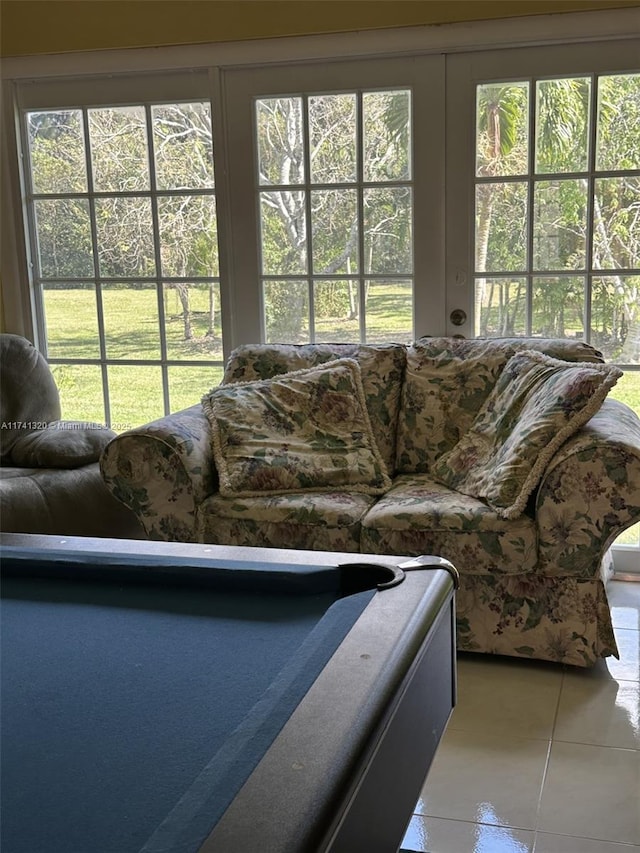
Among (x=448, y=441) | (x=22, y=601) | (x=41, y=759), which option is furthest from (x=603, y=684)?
(x=41, y=759)

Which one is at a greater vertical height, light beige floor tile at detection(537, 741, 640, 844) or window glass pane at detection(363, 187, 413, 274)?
window glass pane at detection(363, 187, 413, 274)

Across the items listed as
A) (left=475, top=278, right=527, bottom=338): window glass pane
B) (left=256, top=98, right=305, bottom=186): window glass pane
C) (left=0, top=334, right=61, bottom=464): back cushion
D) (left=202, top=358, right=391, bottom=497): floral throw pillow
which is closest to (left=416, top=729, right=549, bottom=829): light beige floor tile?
(left=202, top=358, right=391, bottom=497): floral throw pillow

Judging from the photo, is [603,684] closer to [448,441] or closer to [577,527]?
[577,527]

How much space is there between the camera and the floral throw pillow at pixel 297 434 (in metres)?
2.83

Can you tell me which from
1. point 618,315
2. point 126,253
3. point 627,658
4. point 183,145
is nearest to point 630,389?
point 618,315

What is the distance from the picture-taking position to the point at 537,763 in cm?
209

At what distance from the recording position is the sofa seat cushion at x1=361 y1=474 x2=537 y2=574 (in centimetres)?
250

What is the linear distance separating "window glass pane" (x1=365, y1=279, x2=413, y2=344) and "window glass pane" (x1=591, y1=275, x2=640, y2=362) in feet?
2.27

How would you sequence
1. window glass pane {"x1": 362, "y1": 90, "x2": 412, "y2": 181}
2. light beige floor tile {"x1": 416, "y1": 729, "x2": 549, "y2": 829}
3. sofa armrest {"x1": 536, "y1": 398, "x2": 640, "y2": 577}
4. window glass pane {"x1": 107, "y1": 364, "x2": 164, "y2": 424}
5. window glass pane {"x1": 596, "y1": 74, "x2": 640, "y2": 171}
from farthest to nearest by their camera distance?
window glass pane {"x1": 107, "y1": 364, "x2": 164, "y2": 424} → window glass pane {"x1": 362, "y1": 90, "x2": 412, "y2": 181} → window glass pane {"x1": 596, "y1": 74, "x2": 640, "y2": 171} → sofa armrest {"x1": 536, "y1": 398, "x2": 640, "y2": 577} → light beige floor tile {"x1": 416, "y1": 729, "x2": 549, "y2": 829}

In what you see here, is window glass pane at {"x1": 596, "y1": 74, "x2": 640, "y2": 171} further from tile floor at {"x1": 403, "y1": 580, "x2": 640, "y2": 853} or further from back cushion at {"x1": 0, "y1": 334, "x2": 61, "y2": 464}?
back cushion at {"x1": 0, "y1": 334, "x2": 61, "y2": 464}

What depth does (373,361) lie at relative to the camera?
10.4 feet

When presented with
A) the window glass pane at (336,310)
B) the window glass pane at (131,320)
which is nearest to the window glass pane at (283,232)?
the window glass pane at (336,310)

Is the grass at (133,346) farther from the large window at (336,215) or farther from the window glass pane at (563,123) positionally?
the window glass pane at (563,123)

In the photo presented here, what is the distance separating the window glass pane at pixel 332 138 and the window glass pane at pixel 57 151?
3.26 ft
